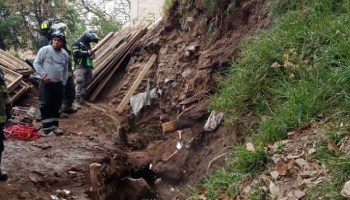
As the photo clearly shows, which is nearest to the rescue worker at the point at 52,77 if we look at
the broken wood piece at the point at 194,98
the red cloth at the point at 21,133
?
the red cloth at the point at 21,133

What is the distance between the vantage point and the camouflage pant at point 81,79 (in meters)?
9.45

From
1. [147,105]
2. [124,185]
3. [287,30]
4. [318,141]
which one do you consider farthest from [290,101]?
[147,105]

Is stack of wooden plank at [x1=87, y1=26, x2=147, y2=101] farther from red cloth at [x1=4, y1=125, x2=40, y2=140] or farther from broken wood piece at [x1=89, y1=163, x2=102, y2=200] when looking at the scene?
broken wood piece at [x1=89, y1=163, x2=102, y2=200]

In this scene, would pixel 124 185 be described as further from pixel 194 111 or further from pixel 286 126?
pixel 286 126

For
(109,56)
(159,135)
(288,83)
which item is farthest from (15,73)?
(288,83)

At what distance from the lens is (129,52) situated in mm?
10680

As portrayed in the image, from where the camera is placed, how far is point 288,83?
17.0 feet

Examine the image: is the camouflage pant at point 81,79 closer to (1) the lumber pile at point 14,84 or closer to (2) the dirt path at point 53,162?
(1) the lumber pile at point 14,84

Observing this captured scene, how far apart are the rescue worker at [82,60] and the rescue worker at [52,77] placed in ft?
5.63

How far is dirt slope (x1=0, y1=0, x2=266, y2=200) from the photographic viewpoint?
19.1 feet

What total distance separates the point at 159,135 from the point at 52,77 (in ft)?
7.04

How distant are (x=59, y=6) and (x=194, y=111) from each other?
1363 cm

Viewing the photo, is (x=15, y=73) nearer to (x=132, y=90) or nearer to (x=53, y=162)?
(x=132, y=90)

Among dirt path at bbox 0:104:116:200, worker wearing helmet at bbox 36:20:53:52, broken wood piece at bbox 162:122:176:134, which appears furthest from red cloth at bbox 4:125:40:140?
worker wearing helmet at bbox 36:20:53:52
